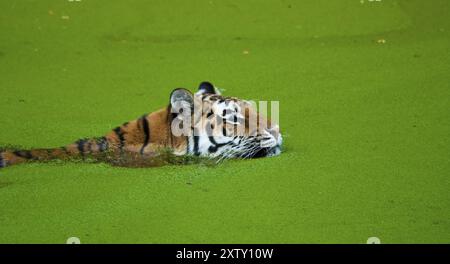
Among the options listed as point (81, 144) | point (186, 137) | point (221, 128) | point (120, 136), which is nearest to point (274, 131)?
point (221, 128)

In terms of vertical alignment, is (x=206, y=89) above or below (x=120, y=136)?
above

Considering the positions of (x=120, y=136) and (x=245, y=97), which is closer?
(x=120, y=136)

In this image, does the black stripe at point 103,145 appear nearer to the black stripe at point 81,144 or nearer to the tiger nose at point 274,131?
the black stripe at point 81,144

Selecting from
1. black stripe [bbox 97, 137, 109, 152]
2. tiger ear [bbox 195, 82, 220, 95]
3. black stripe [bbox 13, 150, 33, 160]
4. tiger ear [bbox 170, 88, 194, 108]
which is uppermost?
tiger ear [bbox 195, 82, 220, 95]

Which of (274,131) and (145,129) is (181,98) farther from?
(274,131)

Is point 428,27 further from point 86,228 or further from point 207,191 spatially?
point 86,228

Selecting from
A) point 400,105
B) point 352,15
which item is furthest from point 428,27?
point 400,105

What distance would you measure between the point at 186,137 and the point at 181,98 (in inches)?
7.6

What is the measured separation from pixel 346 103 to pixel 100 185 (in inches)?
67.9

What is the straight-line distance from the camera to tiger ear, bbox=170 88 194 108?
4123 mm

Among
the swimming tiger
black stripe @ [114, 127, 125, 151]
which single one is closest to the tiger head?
the swimming tiger

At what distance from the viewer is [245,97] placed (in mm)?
5246

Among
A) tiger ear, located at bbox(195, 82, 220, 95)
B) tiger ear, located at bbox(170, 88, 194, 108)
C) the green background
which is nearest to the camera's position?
the green background

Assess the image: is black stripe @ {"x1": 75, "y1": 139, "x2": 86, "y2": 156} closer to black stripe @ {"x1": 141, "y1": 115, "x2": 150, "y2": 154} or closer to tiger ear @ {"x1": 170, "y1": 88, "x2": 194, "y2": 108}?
black stripe @ {"x1": 141, "y1": 115, "x2": 150, "y2": 154}
